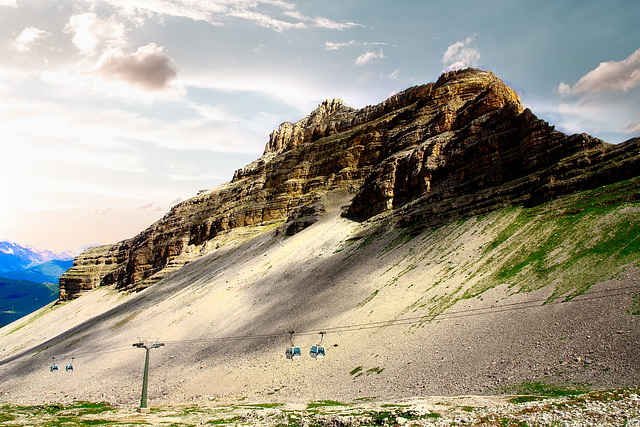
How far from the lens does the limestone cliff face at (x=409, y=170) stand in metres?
49.8

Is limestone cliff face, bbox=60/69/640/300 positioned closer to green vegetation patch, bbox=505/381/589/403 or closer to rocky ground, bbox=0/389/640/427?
Answer: green vegetation patch, bbox=505/381/589/403

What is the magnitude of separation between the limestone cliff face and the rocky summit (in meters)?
0.37

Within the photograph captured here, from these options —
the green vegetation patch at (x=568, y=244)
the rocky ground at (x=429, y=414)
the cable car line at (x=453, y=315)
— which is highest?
the green vegetation patch at (x=568, y=244)

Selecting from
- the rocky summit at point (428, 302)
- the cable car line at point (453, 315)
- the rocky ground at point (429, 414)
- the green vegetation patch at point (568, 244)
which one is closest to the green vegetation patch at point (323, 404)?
the rocky ground at point (429, 414)

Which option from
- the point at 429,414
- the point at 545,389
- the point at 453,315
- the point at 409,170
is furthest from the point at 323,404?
the point at 409,170

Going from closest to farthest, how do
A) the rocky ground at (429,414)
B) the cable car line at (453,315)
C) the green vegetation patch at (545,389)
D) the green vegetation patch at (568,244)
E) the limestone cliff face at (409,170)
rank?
1. the rocky ground at (429,414)
2. the green vegetation patch at (545,389)
3. the cable car line at (453,315)
4. the green vegetation patch at (568,244)
5. the limestone cliff face at (409,170)

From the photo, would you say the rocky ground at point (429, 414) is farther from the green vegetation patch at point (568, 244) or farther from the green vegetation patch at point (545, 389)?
the green vegetation patch at point (568, 244)

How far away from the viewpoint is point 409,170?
77.5 m

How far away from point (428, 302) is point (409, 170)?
42.8m

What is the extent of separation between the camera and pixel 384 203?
7919cm

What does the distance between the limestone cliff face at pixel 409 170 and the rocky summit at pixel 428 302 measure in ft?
1.22

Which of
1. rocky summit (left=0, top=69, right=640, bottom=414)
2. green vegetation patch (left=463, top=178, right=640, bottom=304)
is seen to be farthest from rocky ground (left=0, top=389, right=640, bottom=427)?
green vegetation patch (left=463, top=178, right=640, bottom=304)

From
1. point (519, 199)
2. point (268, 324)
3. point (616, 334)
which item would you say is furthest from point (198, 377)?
point (519, 199)

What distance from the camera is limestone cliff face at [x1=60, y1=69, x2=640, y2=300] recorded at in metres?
49.8
